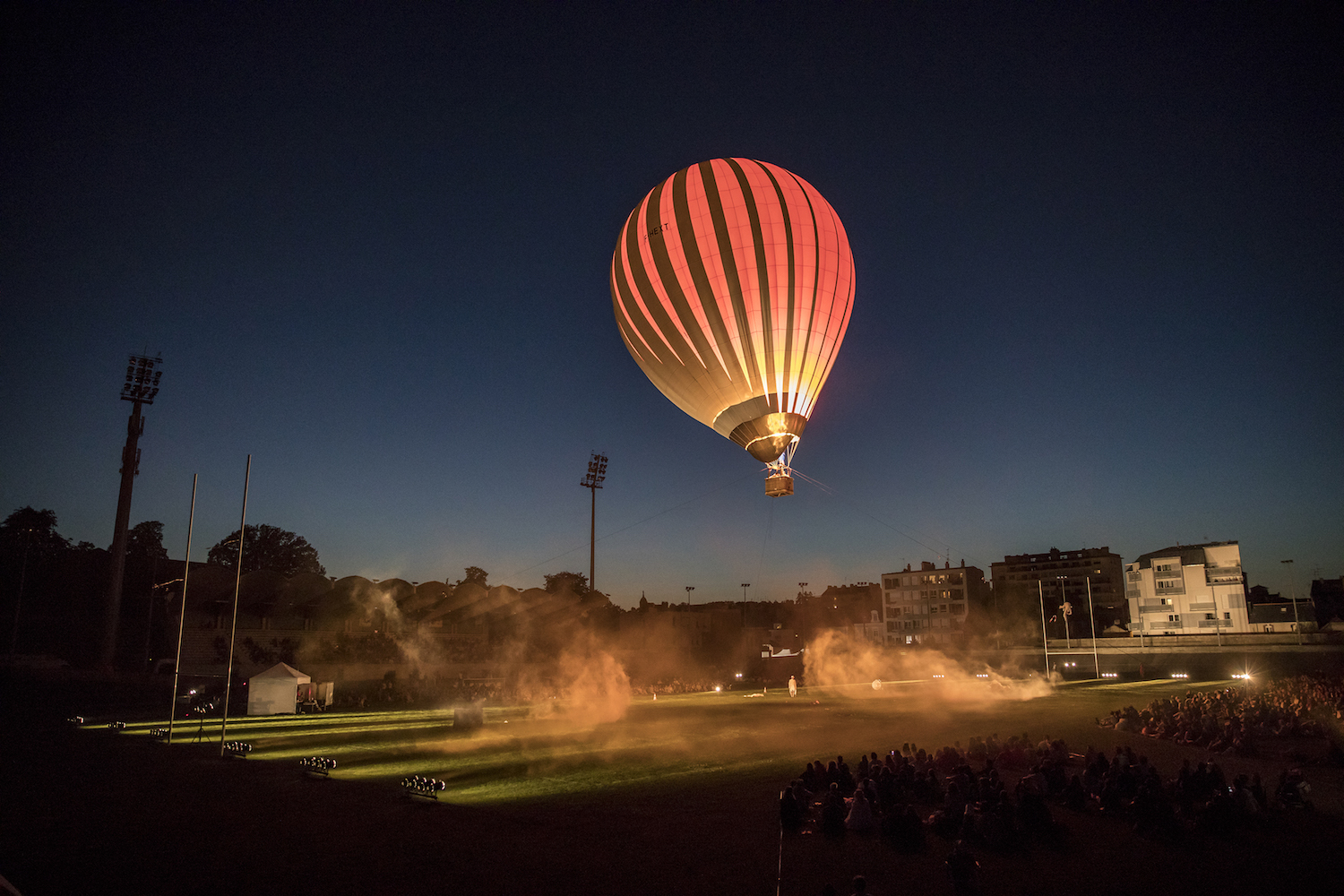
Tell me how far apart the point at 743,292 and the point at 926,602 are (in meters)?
83.5

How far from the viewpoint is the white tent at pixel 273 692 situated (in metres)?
32.6

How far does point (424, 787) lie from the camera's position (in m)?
14.7

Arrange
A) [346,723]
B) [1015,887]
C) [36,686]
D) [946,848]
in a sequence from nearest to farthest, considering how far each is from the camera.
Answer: [1015,887], [946,848], [346,723], [36,686]

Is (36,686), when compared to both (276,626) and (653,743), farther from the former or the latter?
(653,743)

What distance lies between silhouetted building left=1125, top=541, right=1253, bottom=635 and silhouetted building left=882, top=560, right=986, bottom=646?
61.0 feet

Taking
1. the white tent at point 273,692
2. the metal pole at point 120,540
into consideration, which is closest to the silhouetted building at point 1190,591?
the white tent at point 273,692

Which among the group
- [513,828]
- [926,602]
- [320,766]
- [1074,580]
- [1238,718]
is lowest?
[513,828]

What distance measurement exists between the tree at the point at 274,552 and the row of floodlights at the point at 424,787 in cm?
9588

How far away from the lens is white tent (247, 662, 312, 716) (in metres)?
32.6

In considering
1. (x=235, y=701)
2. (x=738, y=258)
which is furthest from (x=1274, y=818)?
(x=235, y=701)

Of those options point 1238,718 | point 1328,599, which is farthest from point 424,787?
point 1328,599

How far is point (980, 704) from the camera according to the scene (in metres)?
34.4

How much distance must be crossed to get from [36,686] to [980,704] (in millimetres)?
51945

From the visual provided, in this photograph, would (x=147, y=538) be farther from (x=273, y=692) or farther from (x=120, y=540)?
(x=273, y=692)
